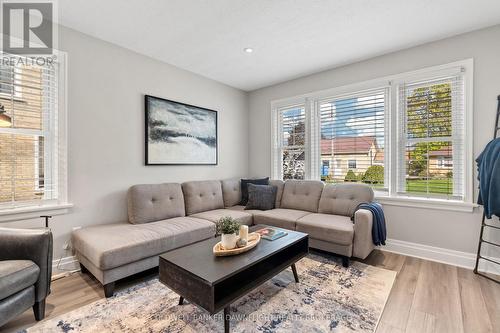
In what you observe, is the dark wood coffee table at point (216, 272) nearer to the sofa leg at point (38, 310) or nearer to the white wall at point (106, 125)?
the sofa leg at point (38, 310)

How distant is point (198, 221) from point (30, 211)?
1630 mm

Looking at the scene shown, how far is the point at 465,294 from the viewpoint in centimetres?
209

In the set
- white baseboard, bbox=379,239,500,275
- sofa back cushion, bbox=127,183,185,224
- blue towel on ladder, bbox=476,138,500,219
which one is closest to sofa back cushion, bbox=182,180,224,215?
sofa back cushion, bbox=127,183,185,224

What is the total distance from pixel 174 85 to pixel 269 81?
5.45 ft

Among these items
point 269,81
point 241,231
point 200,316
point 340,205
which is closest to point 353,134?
point 340,205

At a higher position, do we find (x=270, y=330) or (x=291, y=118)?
(x=291, y=118)

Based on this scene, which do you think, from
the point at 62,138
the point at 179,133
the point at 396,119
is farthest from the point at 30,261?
the point at 396,119

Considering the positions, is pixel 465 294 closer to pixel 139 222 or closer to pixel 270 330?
pixel 270 330

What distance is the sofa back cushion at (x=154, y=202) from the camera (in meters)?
2.79

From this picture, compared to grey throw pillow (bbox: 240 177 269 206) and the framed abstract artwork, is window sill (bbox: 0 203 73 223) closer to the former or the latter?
the framed abstract artwork

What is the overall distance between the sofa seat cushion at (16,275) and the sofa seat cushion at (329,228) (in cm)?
247

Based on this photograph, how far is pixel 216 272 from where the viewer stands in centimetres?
155

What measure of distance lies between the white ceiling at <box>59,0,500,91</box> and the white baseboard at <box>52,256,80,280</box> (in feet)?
8.14

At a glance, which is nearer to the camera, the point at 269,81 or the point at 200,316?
the point at 200,316
